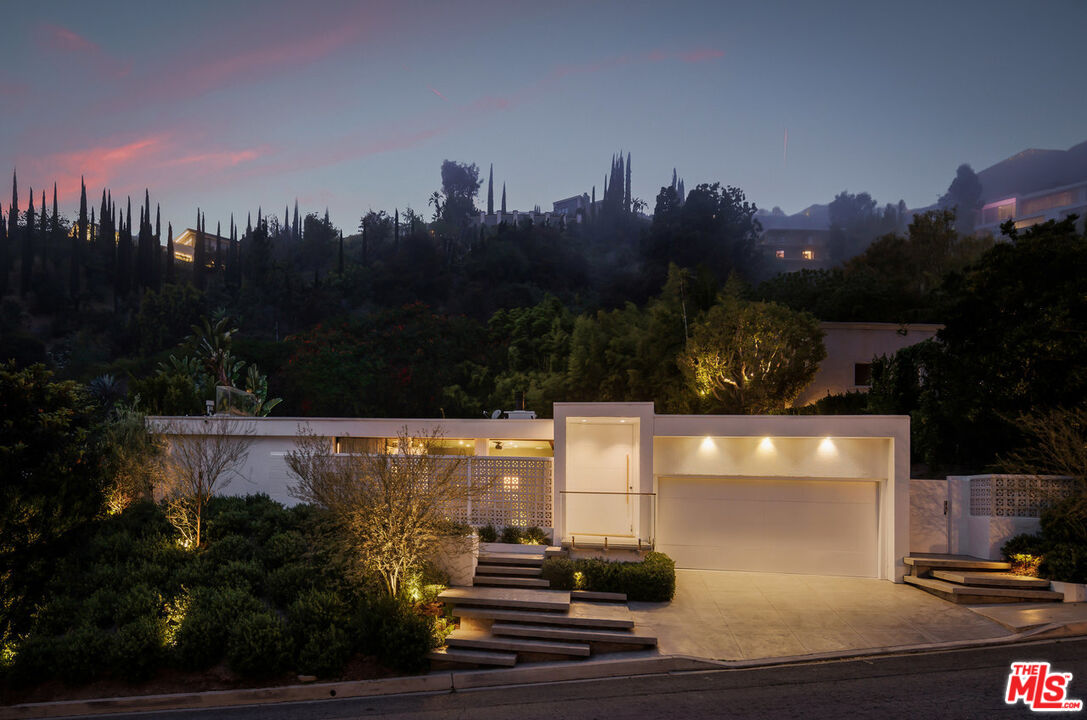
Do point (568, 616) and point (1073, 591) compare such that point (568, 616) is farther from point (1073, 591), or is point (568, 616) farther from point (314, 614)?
point (1073, 591)

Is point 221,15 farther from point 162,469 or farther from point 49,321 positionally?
point 49,321

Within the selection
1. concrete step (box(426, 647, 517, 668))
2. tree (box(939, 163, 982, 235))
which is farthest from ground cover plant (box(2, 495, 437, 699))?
tree (box(939, 163, 982, 235))

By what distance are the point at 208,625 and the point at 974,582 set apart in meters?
13.0

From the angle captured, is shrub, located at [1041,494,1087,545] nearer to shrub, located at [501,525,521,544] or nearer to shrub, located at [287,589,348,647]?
shrub, located at [501,525,521,544]

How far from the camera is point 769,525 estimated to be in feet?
49.8

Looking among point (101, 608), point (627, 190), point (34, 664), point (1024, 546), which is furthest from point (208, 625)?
point (627, 190)

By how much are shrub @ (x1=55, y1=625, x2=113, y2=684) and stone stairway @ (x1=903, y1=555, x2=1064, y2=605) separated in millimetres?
A: 14064

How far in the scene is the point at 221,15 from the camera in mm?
25656

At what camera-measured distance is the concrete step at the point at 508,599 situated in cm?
1134

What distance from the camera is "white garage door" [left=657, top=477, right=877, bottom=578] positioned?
48.9 ft

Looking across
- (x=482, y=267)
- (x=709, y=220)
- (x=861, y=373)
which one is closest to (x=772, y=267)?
(x=709, y=220)

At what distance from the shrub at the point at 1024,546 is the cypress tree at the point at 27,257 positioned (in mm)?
69999

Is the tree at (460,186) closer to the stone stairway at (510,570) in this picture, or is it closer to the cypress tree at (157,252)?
the cypress tree at (157,252)

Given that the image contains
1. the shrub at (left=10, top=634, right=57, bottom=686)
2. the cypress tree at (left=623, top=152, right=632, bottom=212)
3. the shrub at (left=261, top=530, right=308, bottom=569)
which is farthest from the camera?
the cypress tree at (left=623, top=152, right=632, bottom=212)
